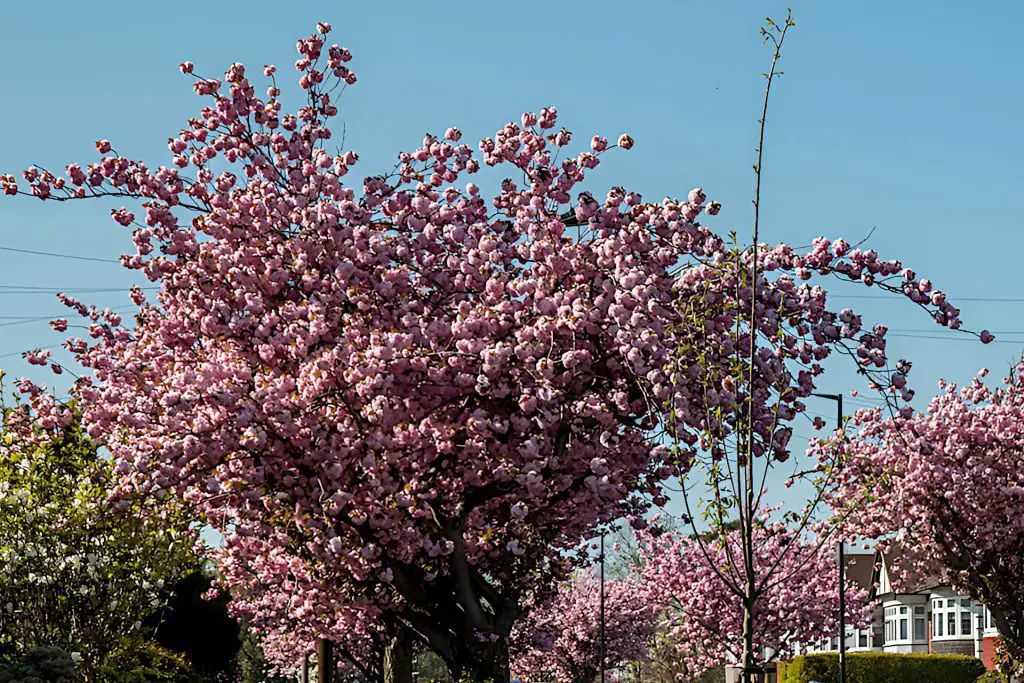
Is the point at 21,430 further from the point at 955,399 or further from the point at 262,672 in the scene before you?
the point at 262,672

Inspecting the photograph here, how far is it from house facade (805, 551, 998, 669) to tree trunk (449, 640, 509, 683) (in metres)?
37.8

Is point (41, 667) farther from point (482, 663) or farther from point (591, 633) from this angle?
point (591, 633)

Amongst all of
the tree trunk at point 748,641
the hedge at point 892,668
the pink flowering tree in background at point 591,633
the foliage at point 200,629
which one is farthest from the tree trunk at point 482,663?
the hedge at point 892,668

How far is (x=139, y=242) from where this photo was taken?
1681cm

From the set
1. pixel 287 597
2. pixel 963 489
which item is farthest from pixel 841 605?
pixel 287 597

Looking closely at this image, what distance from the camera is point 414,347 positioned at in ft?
50.8

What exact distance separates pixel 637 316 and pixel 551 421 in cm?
175

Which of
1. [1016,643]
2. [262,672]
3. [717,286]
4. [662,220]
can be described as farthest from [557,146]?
[262,672]

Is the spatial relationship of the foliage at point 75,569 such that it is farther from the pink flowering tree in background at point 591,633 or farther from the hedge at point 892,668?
the hedge at point 892,668

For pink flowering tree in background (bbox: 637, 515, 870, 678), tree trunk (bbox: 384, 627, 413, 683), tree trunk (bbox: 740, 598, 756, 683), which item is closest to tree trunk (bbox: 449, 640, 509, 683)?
tree trunk (bbox: 384, 627, 413, 683)

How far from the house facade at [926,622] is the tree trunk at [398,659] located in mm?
33658

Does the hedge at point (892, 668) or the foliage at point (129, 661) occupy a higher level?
the hedge at point (892, 668)

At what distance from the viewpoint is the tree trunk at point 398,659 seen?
69.6 feet

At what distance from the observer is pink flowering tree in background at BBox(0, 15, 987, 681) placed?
1499 cm
